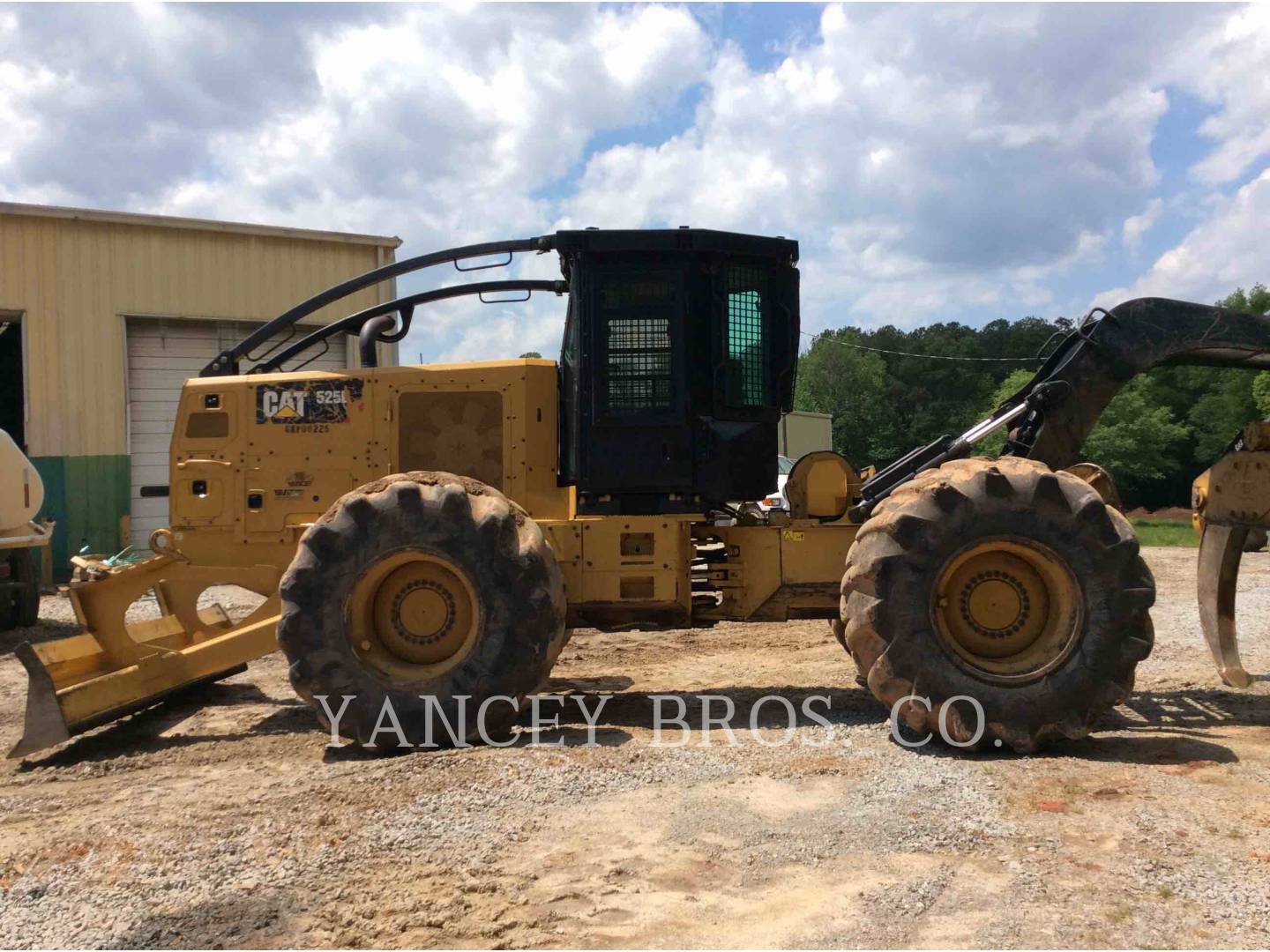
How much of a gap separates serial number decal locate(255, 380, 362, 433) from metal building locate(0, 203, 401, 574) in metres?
10.2

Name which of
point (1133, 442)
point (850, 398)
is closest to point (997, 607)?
point (1133, 442)

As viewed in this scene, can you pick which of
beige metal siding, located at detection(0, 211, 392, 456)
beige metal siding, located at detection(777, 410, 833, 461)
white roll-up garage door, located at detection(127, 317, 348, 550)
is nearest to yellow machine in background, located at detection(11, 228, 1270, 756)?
white roll-up garage door, located at detection(127, 317, 348, 550)

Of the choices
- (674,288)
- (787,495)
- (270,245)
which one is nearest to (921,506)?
(787,495)

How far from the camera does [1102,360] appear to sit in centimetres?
717

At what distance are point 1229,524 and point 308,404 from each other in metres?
6.73

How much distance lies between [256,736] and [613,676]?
10.4 ft

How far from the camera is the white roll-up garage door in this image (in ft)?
59.6

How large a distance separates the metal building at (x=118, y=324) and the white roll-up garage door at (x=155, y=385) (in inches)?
0.8

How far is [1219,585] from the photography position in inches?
307

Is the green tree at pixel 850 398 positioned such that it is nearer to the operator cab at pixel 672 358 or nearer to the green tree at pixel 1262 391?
the green tree at pixel 1262 391

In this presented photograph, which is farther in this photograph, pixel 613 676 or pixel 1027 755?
pixel 613 676

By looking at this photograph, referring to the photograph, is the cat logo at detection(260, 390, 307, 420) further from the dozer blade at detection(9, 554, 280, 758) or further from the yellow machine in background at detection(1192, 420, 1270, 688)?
the yellow machine in background at detection(1192, 420, 1270, 688)

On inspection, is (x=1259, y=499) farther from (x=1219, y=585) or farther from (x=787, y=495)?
(x=787, y=495)

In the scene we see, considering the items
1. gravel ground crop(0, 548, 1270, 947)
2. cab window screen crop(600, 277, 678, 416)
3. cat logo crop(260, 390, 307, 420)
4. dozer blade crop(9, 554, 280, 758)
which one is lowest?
gravel ground crop(0, 548, 1270, 947)
